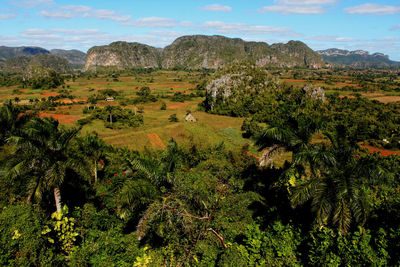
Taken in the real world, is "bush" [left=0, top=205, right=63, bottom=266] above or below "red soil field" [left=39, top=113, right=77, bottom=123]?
above

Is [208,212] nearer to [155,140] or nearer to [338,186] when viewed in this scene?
[338,186]

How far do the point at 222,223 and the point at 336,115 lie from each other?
149 feet

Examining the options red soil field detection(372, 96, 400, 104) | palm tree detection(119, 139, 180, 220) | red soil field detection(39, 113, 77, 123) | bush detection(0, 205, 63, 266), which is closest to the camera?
bush detection(0, 205, 63, 266)

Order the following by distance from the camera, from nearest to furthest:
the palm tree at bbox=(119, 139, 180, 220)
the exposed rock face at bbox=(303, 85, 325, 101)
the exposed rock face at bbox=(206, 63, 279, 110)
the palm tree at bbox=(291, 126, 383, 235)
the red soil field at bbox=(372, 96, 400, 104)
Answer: the palm tree at bbox=(291, 126, 383, 235), the palm tree at bbox=(119, 139, 180, 220), the exposed rock face at bbox=(206, 63, 279, 110), the exposed rock face at bbox=(303, 85, 325, 101), the red soil field at bbox=(372, 96, 400, 104)

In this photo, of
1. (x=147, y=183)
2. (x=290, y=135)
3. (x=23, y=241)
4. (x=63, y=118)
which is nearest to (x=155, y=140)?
(x=147, y=183)

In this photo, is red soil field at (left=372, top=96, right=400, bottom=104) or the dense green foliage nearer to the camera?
the dense green foliage

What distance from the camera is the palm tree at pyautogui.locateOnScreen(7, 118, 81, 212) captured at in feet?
30.1

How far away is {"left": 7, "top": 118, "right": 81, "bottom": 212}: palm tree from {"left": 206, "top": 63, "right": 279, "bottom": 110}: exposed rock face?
157 ft

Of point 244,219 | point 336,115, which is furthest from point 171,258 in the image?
point 336,115

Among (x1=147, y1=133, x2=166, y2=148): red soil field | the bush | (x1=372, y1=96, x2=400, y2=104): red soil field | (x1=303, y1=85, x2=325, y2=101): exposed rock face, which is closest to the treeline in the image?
the bush

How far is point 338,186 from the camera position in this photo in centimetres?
754

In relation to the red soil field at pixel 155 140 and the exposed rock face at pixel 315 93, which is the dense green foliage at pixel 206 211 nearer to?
the red soil field at pixel 155 140

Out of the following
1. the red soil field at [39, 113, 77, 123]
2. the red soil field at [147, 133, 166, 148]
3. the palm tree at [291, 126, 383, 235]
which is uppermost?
the palm tree at [291, 126, 383, 235]

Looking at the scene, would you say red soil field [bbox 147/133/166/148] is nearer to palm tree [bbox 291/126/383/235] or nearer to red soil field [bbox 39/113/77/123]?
red soil field [bbox 39/113/77/123]
